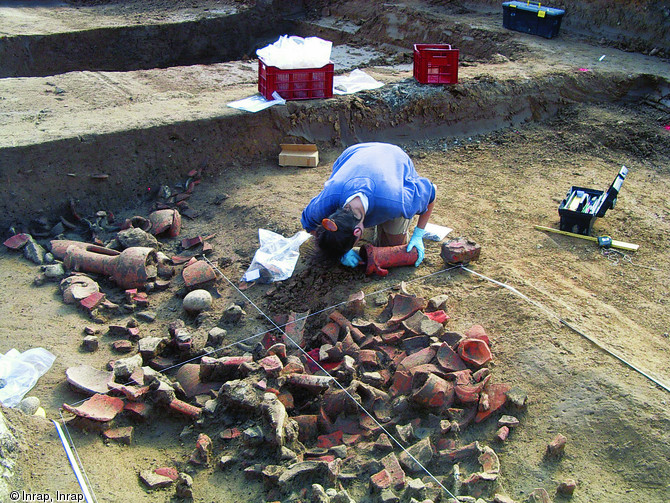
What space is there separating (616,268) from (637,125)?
3.25m

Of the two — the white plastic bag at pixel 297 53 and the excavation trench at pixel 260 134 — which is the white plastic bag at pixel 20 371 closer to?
the excavation trench at pixel 260 134

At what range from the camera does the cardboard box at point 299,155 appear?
6.10 m

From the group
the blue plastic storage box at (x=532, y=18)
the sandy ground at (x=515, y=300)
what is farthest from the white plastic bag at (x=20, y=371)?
the blue plastic storage box at (x=532, y=18)

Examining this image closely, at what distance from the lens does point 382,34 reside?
10070mm

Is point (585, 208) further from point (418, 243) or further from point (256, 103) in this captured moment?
point (256, 103)

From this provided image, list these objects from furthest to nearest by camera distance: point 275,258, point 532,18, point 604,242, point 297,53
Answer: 1. point 532,18
2. point 297,53
3. point 604,242
4. point 275,258

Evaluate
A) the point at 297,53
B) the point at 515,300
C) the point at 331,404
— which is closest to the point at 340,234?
the point at 331,404

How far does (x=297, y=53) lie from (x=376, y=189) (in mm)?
2841

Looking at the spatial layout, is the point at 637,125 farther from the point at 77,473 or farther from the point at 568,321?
the point at 77,473

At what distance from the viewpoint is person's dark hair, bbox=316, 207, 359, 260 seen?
3.85 metres

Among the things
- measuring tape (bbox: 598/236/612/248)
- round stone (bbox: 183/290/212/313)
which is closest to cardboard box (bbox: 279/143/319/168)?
round stone (bbox: 183/290/212/313)

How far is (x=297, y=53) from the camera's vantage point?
6234 mm

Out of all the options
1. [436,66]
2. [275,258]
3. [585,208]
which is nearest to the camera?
[275,258]

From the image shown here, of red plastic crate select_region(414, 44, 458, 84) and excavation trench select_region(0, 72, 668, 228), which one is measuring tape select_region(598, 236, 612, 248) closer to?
excavation trench select_region(0, 72, 668, 228)
